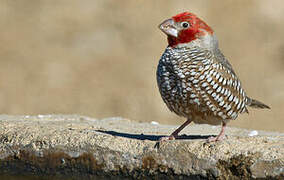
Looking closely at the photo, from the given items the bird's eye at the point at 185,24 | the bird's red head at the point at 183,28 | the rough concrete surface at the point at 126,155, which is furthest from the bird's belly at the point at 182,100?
the bird's eye at the point at 185,24

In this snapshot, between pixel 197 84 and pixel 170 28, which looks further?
pixel 170 28

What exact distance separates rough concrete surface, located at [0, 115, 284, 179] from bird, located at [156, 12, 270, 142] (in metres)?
0.30

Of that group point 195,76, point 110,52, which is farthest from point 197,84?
point 110,52

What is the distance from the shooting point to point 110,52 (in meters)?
17.2

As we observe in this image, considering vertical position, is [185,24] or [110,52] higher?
[110,52]

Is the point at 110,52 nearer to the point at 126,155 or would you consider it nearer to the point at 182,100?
the point at 182,100

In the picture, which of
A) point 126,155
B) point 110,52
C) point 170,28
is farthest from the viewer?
point 110,52

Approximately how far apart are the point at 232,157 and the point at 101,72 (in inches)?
424

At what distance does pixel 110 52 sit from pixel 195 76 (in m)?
10.7

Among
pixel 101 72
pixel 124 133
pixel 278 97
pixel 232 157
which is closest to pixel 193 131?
pixel 124 133

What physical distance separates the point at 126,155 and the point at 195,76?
3.17 ft

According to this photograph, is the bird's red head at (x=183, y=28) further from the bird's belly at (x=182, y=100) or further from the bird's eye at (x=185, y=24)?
the bird's belly at (x=182, y=100)

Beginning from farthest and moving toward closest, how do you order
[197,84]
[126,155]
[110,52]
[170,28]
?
1. [110,52]
2. [170,28]
3. [197,84]
4. [126,155]

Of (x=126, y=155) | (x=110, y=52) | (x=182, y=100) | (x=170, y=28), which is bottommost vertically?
(x=126, y=155)
